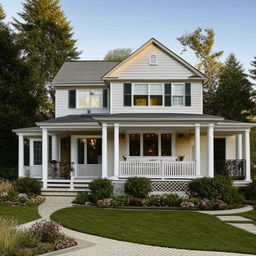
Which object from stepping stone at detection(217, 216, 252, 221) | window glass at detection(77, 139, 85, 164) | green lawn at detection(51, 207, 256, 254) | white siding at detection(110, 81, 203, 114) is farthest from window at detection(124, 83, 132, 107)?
stepping stone at detection(217, 216, 252, 221)

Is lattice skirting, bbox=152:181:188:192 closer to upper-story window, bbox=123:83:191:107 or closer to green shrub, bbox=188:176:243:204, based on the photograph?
green shrub, bbox=188:176:243:204

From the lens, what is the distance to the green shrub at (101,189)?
16875 millimetres

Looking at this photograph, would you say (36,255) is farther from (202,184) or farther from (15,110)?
(15,110)

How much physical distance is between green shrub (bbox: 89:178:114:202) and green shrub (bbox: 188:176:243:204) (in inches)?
161

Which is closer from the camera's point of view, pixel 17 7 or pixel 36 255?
pixel 36 255

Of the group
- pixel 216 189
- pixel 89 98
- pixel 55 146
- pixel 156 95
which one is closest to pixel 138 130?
pixel 156 95

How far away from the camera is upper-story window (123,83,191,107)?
Result: 21922 millimetres

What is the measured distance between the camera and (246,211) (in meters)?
15.2

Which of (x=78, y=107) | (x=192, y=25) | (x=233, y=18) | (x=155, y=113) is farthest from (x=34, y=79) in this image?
(x=192, y=25)

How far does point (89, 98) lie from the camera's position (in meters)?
24.3

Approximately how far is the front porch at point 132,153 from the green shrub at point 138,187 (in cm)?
126

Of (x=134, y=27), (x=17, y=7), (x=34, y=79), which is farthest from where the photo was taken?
(x=17, y=7)

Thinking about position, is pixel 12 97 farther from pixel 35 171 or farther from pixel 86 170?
pixel 86 170

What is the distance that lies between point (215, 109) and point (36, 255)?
2820 cm
